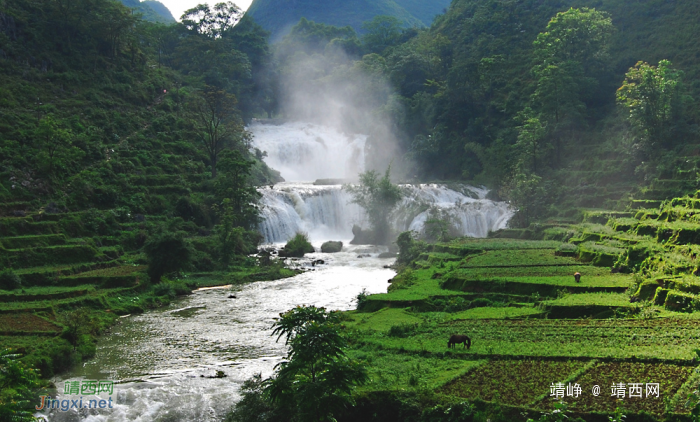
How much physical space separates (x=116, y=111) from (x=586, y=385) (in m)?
48.4

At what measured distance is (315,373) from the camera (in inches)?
453

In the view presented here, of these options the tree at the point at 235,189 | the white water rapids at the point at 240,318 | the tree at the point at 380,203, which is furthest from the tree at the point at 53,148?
the tree at the point at 380,203

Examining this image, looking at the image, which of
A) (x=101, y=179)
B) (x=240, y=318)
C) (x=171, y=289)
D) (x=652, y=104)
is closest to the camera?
(x=240, y=318)

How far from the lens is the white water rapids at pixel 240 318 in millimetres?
14973

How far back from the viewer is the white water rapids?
1497 centimetres

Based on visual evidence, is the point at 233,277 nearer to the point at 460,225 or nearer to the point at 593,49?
the point at 460,225

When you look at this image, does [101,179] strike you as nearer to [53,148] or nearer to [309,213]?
[53,148]

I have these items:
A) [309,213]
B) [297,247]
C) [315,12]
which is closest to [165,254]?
[297,247]

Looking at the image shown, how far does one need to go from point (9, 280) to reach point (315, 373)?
61.7ft

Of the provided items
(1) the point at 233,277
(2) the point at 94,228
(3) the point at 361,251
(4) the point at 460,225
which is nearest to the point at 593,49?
(4) the point at 460,225

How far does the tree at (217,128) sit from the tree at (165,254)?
18.3 m

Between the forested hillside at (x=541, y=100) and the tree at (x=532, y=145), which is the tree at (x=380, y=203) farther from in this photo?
the tree at (x=532, y=145)

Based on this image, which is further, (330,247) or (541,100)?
(541,100)

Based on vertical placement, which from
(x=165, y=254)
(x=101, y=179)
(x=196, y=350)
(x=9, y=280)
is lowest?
(x=196, y=350)
